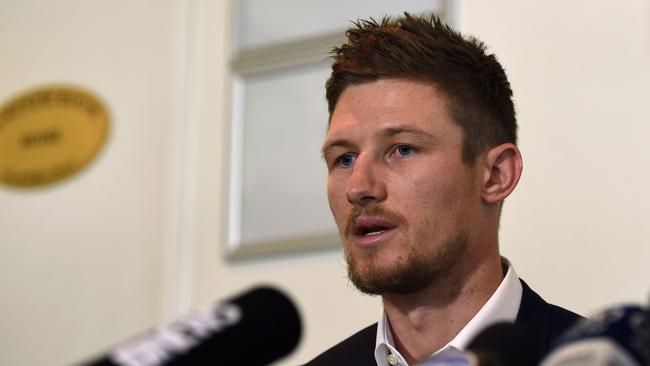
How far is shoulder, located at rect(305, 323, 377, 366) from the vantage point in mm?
1905

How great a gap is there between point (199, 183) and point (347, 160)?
155cm

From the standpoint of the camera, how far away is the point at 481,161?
1.88m

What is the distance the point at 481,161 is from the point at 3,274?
211 cm

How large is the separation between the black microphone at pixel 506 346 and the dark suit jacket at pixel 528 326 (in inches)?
29.1

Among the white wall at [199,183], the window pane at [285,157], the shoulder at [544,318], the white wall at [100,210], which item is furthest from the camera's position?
the white wall at [100,210]

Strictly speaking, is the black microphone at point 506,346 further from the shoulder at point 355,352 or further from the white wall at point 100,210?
the white wall at point 100,210

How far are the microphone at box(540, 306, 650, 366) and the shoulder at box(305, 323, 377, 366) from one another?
1.05 meters

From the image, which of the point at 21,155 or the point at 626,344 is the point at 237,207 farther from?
the point at 626,344

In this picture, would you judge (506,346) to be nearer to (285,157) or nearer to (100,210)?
(285,157)

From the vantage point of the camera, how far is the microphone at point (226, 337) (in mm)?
882

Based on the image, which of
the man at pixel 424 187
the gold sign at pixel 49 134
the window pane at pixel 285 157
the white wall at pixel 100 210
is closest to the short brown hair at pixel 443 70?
the man at pixel 424 187

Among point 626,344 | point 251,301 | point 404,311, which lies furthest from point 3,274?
point 626,344

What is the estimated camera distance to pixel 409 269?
176 cm

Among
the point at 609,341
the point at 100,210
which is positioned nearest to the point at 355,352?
the point at 609,341
